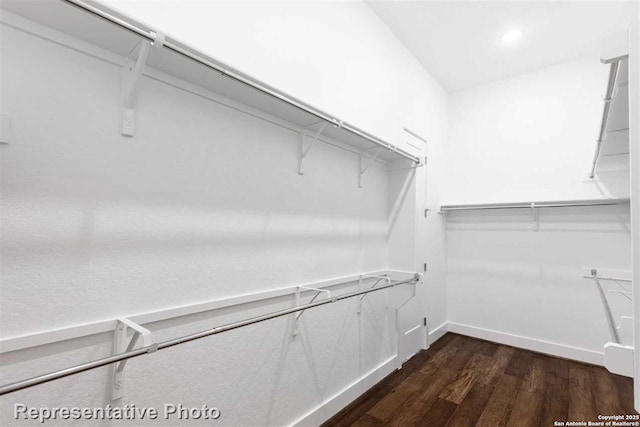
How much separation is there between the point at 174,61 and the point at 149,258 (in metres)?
0.74

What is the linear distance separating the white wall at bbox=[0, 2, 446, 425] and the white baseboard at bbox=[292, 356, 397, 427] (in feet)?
0.15

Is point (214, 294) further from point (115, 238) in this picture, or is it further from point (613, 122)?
point (613, 122)

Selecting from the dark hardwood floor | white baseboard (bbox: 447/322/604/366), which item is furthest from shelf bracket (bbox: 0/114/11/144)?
white baseboard (bbox: 447/322/604/366)

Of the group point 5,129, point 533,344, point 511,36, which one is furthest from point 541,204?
point 5,129

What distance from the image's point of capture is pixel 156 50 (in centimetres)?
100

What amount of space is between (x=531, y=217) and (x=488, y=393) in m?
1.81

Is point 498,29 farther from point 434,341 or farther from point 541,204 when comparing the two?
point 434,341

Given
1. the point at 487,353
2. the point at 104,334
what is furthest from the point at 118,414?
the point at 487,353

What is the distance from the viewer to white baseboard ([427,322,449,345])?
3047 millimetres

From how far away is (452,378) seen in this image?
235 centimetres

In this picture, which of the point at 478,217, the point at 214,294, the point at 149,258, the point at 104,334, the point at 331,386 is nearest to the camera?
the point at 104,334

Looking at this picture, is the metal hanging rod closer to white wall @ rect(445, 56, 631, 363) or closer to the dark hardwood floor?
white wall @ rect(445, 56, 631, 363)

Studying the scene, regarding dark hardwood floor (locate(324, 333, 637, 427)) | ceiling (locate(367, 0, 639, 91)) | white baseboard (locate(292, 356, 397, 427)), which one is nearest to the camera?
white baseboard (locate(292, 356, 397, 427))

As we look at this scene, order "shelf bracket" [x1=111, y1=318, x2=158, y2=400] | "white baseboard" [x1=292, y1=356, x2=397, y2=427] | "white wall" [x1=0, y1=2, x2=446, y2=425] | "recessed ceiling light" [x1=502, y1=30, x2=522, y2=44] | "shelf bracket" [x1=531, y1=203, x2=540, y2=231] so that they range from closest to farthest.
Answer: "white wall" [x1=0, y1=2, x2=446, y2=425], "shelf bracket" [x1=111, y1=318, x2=158, y2=400], "white baseboard" [x1=292, y1=356, x2=397, y2=427], "recessed ceiling light" [x1=502, y1=30, x2=522, y2=44], "shelf bracket" [x1=531, y1=203, x2=540, y2=231]
